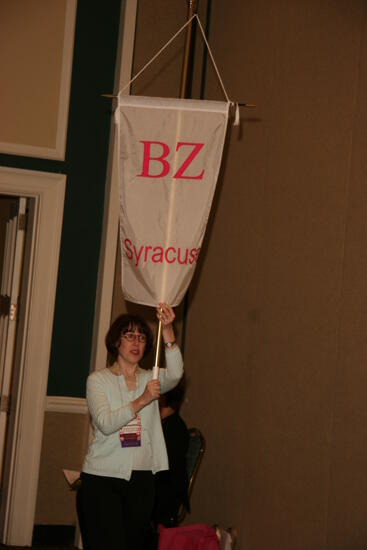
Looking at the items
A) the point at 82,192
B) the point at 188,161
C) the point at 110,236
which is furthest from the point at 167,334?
the point at 82,192

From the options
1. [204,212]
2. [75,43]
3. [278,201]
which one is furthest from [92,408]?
[75,43]

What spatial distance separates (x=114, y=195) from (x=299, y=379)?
206 centimetres

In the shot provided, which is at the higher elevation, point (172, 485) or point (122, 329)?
point (122, 329)

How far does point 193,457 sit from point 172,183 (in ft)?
5.15

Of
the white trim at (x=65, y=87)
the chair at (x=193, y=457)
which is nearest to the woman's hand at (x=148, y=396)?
the chair at (x=193, y=457)

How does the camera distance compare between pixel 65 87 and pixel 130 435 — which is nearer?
pixel 130 435

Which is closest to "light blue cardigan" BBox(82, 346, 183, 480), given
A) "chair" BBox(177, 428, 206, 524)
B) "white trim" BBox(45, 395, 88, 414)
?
"chair" BBox(177, 428, 206, 524)

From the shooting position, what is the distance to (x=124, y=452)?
362 centimetres

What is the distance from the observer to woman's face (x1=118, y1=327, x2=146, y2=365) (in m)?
3.79

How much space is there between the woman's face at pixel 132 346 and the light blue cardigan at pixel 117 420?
9 centimetres

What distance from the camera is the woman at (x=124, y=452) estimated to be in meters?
3.56

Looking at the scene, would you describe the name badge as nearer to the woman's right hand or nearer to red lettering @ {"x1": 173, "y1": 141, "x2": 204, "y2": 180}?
the woman's right hand

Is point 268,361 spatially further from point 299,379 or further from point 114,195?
point 114,195

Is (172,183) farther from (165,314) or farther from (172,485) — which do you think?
(172,485)
